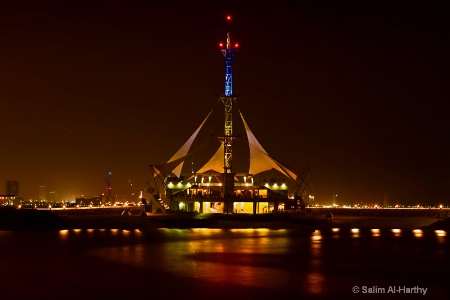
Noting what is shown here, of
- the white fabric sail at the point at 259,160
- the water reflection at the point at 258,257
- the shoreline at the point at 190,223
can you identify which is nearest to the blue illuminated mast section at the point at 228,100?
the white fabric sail at the point at 259,160

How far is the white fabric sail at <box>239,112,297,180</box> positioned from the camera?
2854 inches

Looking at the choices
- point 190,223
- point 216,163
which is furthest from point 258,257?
point 216,163

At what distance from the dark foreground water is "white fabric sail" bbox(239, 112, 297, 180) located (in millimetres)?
33557

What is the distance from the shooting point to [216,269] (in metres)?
24.9

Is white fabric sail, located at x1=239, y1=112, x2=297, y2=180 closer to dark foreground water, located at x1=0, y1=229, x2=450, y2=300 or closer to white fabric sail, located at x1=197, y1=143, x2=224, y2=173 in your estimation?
white fabric sail, located at x1=197, y1=143, x2=224, y2=173

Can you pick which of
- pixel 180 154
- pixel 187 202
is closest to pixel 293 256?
pixel 187 202

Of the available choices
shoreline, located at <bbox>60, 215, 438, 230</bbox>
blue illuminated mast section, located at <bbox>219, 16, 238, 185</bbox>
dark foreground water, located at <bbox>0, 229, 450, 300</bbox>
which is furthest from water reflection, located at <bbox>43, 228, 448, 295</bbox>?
blue illuminated mast section, located at <bbox>219, 16, 238, 185</bbox>

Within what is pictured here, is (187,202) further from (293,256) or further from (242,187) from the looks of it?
(293,256)

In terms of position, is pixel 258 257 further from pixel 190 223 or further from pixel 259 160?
pixel 259 160

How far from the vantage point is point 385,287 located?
69.3ft

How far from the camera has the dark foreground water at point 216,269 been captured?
19.9 m

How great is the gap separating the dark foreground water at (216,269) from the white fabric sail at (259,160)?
3356 cm

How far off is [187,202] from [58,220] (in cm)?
1861

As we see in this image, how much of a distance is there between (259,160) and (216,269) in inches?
1936
